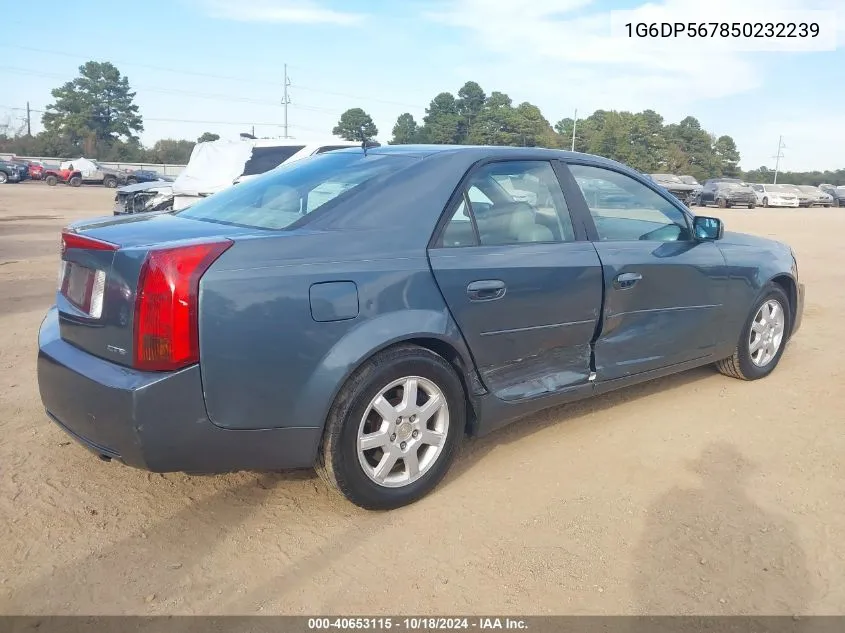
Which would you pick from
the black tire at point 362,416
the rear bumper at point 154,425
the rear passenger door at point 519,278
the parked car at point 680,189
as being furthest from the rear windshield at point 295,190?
the parked car at point 680,189

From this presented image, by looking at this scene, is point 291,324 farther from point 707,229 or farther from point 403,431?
point 707,229

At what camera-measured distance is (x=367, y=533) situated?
2.91 meters

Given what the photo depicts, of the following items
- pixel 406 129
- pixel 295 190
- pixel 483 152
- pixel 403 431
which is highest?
pixel 406 129

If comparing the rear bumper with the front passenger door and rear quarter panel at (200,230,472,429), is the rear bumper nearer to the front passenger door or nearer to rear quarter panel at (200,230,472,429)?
rear quarter panel at (200,230,472,429)

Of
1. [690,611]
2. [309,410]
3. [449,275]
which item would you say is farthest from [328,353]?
[690,611]

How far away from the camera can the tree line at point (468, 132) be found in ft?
224

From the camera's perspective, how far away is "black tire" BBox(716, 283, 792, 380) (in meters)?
4.79

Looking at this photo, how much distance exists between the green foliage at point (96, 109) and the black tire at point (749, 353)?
82474 mm

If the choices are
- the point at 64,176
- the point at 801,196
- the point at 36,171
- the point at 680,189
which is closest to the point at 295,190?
the point at 680,189

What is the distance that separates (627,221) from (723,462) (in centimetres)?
146

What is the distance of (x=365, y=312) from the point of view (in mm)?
2846

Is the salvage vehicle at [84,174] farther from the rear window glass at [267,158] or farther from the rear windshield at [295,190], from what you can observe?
the rear windshield at [295,190]

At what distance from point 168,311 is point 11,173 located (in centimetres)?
4729

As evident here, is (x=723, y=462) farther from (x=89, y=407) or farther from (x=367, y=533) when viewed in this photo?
(x=89, y=407)
